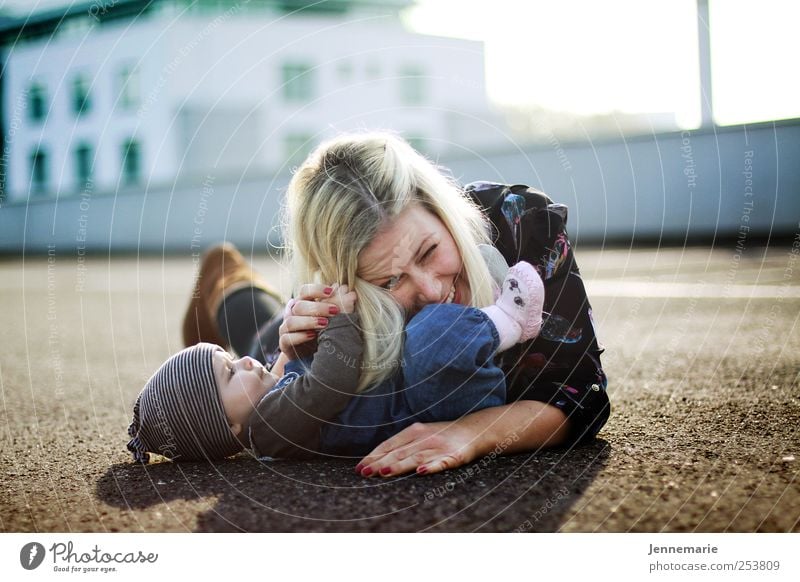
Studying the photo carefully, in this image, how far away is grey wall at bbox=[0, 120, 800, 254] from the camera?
440 cm

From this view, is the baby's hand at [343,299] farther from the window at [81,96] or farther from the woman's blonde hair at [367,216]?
the window at [81,96]

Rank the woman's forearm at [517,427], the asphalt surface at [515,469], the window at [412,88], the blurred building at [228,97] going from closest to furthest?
the asphalt surface at [515,469] → the woman's forearm at [517,427] → the blurred building at [228,97] → the window at [412,88]

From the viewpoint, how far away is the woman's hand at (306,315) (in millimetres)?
1093

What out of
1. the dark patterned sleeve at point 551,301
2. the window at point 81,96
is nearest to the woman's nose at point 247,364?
the dark patterned sleeve at point 551,301

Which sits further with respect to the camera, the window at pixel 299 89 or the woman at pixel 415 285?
the window at pixel 299 89

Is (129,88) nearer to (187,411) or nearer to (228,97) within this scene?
(228,97)

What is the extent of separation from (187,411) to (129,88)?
7.35m

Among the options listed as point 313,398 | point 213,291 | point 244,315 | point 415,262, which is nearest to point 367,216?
point 415,262

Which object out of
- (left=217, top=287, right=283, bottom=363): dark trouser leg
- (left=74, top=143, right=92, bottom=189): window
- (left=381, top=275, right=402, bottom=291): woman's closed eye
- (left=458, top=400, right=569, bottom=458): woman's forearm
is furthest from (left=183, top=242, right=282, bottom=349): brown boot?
(left=74, top=143, right=92, bottom=189): window

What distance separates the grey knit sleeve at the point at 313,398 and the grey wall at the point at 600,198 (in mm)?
1871

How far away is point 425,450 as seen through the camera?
1031 mm

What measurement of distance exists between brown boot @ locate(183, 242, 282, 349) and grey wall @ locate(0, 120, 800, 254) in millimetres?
916
